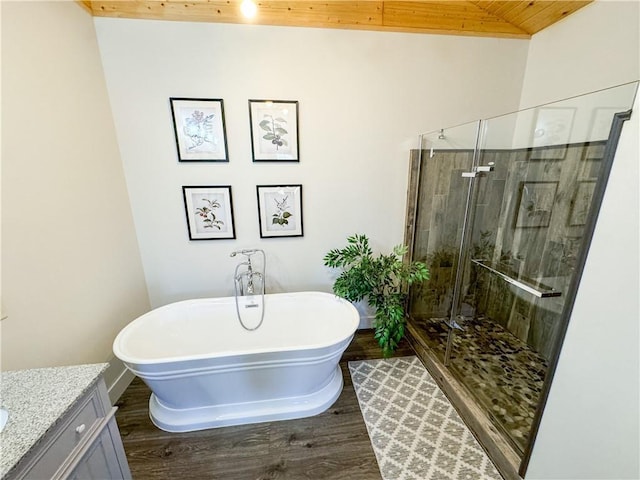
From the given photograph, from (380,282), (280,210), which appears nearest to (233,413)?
(380,282)

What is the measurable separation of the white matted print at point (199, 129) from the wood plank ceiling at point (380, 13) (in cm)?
56

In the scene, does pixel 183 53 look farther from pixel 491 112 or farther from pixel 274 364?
pixel 491 112

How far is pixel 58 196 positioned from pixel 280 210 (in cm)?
139

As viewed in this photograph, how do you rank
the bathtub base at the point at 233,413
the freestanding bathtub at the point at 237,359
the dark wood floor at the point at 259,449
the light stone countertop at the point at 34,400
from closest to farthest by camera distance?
the light stone countertop at the point at 34,400
the dark wood floor at the point at 259,449
the freestanding bathtub at the point at 237,359
the bathtub base at the point at 233,413

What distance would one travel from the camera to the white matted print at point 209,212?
2143 millimetres

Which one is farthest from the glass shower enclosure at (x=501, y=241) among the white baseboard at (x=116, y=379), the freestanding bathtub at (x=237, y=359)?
the white baseboard at (x=116, y=379)

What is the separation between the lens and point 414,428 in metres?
1.64

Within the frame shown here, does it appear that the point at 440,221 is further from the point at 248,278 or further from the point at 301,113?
the point at 248,278

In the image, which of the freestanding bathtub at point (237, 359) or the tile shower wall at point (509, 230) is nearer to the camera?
the freestanding bathtub at point (237, 359)

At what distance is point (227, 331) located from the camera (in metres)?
2.16

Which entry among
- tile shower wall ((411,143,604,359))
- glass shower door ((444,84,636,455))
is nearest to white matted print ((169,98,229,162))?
tile shower wall ((411,143,604,359))

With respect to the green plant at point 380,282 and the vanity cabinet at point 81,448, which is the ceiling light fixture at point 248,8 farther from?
the vanity cabinet at point 81,448

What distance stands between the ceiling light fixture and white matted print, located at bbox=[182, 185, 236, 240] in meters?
1.22

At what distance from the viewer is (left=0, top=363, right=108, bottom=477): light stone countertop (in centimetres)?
70
